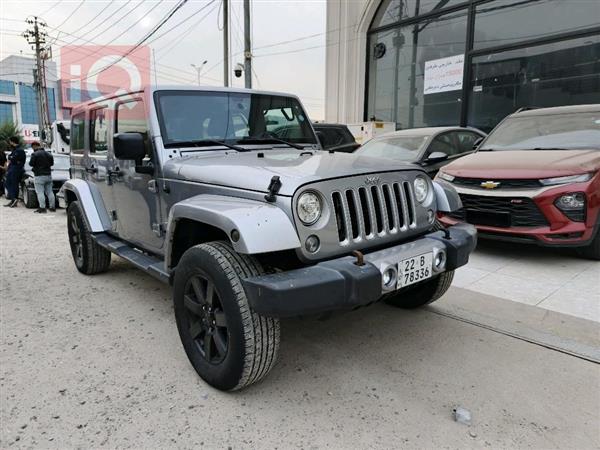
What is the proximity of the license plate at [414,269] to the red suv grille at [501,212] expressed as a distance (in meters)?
2.26

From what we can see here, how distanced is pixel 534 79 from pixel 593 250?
268 inches

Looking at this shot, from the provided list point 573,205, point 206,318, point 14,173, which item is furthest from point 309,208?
point 14,173

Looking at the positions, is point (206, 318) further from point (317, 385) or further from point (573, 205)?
point (573, 205)

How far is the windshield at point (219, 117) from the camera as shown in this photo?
3.33m

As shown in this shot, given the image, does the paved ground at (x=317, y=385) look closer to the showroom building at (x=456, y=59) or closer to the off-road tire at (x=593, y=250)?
the off-road tire at (x=593, y=250)

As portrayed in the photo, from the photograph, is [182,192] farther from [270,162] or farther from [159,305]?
[159,305]

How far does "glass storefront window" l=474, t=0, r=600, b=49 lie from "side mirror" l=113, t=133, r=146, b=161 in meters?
9.97

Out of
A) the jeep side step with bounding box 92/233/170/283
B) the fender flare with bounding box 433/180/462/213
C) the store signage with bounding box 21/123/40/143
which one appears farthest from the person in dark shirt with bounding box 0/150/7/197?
the store signage with bounding box 21/123/40/143

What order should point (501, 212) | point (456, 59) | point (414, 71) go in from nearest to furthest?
1. point (501, 212)
2. point (456, 59)
3. point (414, 71)

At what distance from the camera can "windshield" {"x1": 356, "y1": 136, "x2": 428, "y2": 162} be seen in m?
7.06

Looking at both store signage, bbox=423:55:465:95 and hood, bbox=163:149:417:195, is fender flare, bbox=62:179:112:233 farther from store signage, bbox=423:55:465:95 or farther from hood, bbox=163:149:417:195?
store signage, bbox=423:55:465:95

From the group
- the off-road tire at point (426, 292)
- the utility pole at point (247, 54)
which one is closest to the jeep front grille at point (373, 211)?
the off-road tire at point (426, 292)

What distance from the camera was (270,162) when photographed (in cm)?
289

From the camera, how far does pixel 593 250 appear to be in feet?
16.0
